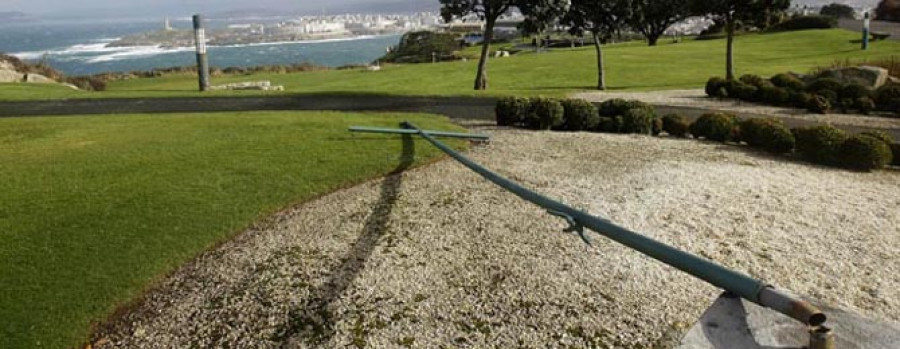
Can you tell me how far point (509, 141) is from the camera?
47.6ft

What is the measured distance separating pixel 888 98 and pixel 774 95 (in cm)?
355

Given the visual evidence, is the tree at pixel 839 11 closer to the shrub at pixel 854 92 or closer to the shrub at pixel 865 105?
the shrub at pixel 854 92

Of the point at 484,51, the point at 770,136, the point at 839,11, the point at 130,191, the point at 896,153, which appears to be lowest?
the point at 896,153

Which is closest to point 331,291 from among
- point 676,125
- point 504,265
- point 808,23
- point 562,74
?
point 504,265

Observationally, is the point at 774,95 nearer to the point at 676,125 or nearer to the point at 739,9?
the point at 739,9

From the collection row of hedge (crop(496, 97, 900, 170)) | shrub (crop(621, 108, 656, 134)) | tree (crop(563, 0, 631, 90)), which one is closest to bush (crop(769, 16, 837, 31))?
tree (crop(563, 0, 631, 90))

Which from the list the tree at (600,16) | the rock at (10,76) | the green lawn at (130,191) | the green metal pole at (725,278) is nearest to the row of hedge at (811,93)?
the tree at (600,16)

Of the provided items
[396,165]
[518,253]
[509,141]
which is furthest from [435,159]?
[518,253]

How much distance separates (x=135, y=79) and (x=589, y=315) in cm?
4494

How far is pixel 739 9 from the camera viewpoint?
29062mm

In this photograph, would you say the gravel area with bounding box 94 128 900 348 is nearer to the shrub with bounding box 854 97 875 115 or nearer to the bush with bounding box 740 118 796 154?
the bush with bounding box 740 118 796 154

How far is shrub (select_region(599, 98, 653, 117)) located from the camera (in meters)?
16.6

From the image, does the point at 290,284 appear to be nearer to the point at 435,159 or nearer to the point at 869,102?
the point at 435,159

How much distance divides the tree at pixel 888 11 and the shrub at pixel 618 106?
7172 cm
